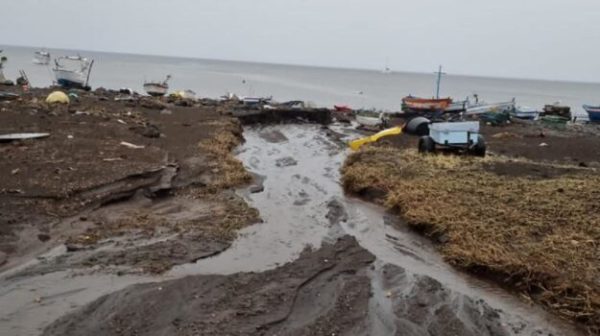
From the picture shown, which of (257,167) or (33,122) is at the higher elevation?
(33,122)

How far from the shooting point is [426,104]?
1690 inches

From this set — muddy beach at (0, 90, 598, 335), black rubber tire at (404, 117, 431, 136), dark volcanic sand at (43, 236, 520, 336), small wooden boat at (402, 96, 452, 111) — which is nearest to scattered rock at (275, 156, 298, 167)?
muddy beach at (0, 90, 598, 335)

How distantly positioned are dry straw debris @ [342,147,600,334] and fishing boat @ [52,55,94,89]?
1493 inches

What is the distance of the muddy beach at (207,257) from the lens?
20.3 feet

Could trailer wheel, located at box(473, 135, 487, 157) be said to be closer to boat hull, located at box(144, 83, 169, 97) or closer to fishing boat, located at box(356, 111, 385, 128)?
fishing boat, located at box(356, 111, 385, 128)

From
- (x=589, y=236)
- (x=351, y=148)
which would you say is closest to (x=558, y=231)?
(x=589, y=236)

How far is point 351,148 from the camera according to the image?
78.5 feet

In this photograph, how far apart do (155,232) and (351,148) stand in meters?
15.5

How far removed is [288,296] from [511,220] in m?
5.69

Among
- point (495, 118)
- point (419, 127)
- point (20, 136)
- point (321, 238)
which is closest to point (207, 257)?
point (321, 238)

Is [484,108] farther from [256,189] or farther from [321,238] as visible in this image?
[321,238]

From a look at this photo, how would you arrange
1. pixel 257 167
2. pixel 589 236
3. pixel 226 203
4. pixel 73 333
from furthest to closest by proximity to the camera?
pixel 257 167
pixel 226 203
pixel 589 236
pixel 73 333

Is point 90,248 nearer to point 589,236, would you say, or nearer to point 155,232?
point 155,232

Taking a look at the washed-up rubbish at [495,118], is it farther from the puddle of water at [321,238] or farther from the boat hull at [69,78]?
the boat hull at [69,78]
